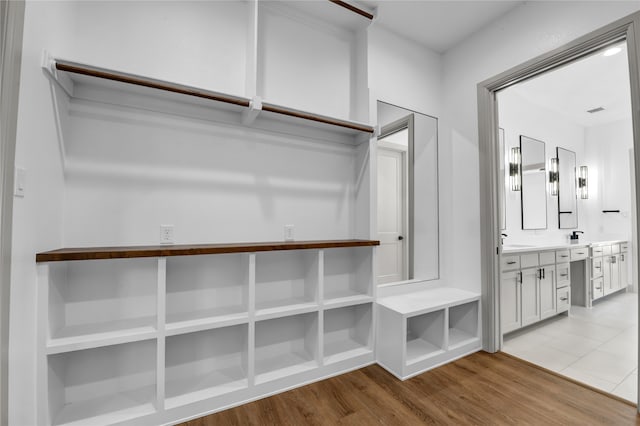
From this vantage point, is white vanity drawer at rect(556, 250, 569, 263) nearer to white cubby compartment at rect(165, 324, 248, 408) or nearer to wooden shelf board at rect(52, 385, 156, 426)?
white cubby compartment at rect(165, 324, 248, 408)

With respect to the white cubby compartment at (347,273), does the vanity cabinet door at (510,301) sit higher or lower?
lower

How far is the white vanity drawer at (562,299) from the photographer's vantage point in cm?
319

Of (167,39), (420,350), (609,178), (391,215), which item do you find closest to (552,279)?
(420,350)

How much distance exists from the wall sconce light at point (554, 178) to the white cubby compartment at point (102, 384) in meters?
5.17

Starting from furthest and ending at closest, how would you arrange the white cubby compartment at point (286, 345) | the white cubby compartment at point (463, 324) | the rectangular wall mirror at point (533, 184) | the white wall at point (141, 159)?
the rectangular wall mirror at point (533, 184) → the white cubby compartment at point (463, 324) → the white cubby compartment at point (286, 345) → the white wall at point (141, 159)

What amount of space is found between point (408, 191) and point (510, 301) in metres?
1.47

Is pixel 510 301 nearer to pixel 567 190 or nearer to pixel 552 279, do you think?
pixel 552 279

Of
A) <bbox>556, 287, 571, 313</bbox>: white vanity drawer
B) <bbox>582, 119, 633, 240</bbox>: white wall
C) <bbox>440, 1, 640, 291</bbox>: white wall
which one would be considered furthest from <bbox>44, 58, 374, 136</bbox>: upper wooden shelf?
<bbox>582, 119, 633, 240</bbox>: white wall

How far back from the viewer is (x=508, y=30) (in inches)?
91.4

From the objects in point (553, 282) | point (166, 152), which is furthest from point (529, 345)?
point (166, 152)

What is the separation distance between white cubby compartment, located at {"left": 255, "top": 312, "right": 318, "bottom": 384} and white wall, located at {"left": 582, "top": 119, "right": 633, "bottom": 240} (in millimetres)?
5270

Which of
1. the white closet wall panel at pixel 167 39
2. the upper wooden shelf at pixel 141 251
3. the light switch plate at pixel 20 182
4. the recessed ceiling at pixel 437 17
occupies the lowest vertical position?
the upper wooden shelf at pixel 141 251

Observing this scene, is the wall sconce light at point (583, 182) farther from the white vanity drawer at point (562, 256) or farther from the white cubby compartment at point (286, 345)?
the white cubby compartment at point (286, 345)

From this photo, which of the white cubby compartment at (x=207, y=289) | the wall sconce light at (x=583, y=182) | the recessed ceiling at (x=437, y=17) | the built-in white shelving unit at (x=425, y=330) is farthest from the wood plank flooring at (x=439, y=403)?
the wall sconce light at (x=583, y=182)
